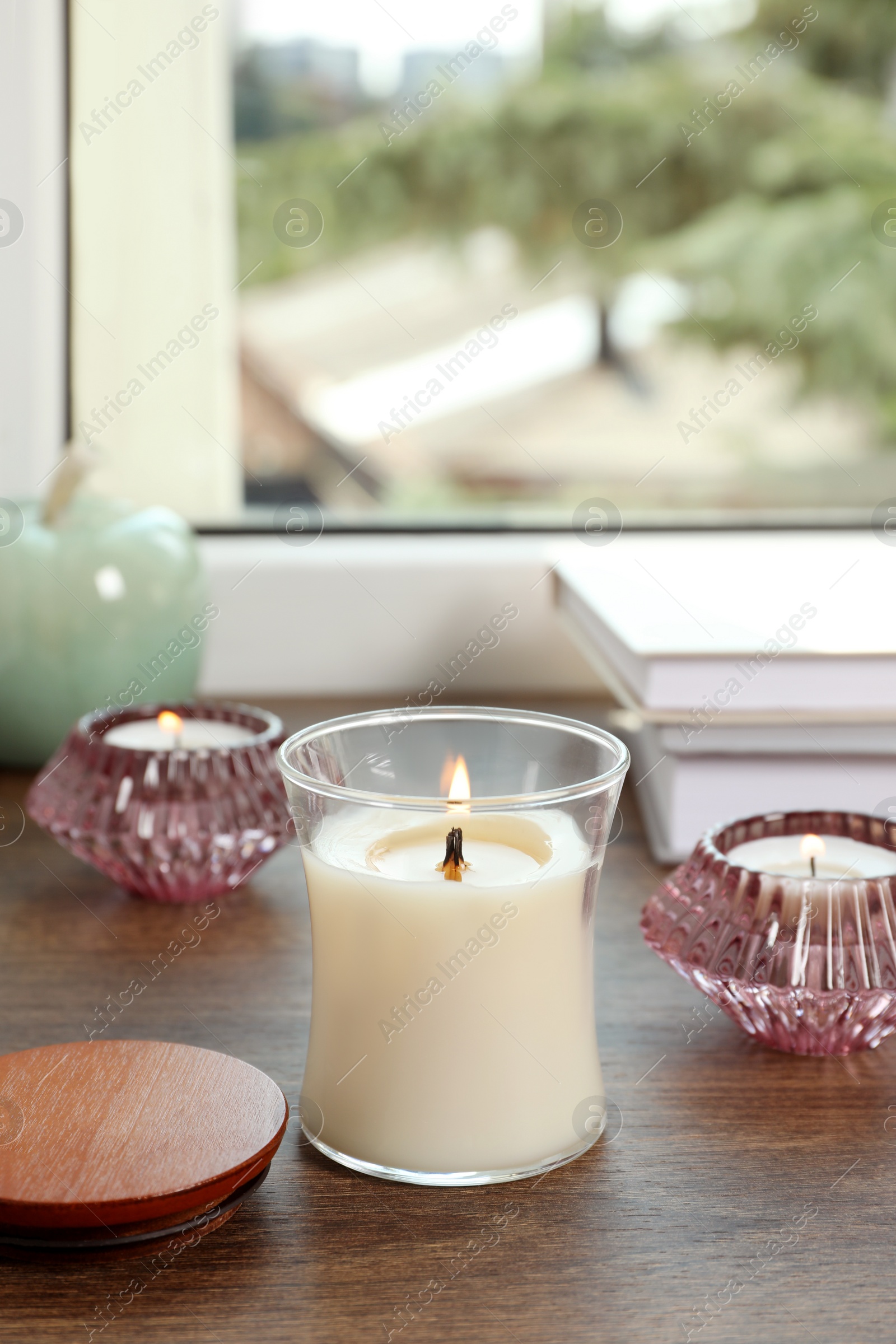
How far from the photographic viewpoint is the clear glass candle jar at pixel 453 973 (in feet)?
1.11

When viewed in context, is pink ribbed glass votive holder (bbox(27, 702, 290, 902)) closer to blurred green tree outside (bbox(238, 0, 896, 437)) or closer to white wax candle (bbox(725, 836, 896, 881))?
white wax candle (bbox(725, 836, 896, 881))

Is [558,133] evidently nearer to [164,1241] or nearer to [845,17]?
[845,17]

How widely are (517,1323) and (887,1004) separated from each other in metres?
0.17

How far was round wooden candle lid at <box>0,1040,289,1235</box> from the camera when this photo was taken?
297 millimetres

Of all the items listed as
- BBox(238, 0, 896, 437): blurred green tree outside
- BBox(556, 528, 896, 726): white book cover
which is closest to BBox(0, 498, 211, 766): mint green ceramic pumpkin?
BBox(556, 528, 896, 726): white book cover

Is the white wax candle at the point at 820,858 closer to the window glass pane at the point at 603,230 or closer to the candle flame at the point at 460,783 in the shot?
the candle flame at the point at 460,783

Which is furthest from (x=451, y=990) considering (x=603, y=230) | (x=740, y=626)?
(x=603, y=230)

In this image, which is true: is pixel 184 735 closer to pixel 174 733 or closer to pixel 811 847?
pixel 174 733

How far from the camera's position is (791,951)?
1.31 feet

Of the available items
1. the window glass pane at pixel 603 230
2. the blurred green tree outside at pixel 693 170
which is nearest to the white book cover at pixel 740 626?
the window glass pane at pixel 603 230

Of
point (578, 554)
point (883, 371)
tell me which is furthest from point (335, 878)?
point (883, 371)

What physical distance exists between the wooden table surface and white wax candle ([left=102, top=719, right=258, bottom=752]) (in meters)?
0.15

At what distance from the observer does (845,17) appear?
3.64 meters

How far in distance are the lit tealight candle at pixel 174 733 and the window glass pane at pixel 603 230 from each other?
2.98 meters
